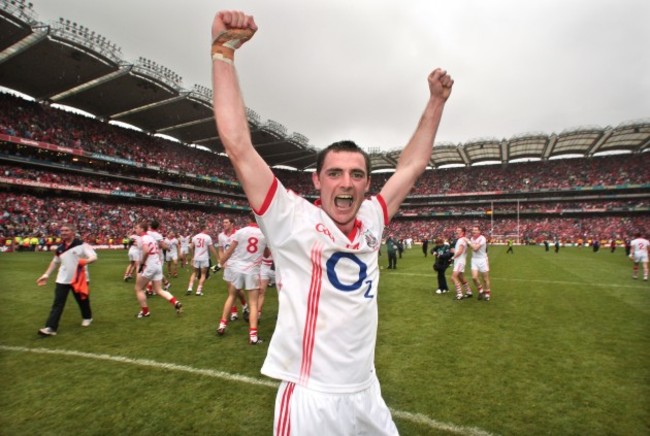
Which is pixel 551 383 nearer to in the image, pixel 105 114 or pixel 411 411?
pixel 411 411

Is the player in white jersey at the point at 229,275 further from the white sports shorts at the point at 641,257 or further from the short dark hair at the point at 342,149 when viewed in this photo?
the white sports shorts at the point at 641,257

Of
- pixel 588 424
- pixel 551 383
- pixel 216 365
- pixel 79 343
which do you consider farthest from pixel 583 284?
pixel 79 343

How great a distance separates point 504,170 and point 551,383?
227 feet

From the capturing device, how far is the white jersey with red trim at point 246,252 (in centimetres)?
760

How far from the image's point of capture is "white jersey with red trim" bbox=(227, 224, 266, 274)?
7598 mm

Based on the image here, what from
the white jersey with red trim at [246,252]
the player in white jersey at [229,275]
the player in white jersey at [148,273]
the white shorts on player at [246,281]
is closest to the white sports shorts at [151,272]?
the player in white jersey at [148,273]

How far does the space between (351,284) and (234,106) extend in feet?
3.36

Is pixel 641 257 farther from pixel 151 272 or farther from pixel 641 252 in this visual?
pixel 151 272

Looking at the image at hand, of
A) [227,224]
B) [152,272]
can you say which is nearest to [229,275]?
[152,272]

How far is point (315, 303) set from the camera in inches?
66.0

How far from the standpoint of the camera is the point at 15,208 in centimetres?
3133

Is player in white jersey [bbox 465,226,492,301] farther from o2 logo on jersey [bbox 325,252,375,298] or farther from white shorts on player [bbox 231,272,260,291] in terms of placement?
o2 logo on jersey [bbox 325,252,375,298]

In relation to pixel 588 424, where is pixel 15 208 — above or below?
above

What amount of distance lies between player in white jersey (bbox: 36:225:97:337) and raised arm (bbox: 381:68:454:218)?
24.8 ft
